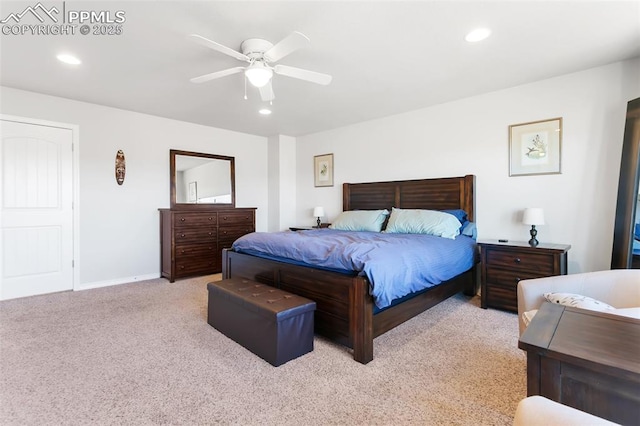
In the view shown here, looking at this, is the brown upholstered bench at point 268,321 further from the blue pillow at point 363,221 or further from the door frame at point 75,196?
the door frame at point 75,196

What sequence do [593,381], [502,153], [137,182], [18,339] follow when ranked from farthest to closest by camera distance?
[137,182]
[502,153]
[18,339]
[593,381]

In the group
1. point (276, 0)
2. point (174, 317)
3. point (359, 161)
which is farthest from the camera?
point (359, 161)

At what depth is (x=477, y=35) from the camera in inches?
94.3

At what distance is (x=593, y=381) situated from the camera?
973 mm

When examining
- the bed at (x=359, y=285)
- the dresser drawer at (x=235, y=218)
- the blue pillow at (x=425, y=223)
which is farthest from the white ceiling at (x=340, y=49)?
the dresser drawer at (x=235, y=218)

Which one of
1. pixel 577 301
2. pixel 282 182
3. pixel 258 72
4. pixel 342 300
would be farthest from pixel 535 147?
pixel 282 182

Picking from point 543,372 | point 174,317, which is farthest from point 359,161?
point 543,372

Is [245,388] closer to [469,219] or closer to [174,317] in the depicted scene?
[174,317]

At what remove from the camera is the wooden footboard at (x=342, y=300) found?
211 cm

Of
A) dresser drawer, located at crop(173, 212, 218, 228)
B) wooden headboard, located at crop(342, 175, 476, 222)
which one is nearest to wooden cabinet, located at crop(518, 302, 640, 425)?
wooden headboard, located at crop(342, 175, 476, 222)

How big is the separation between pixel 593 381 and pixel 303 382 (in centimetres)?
145

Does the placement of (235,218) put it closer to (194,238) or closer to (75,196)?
(194,238)

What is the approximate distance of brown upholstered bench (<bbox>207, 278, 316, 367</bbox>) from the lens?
6.81 ft

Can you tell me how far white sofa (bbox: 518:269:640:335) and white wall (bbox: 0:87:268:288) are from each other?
4.78m
